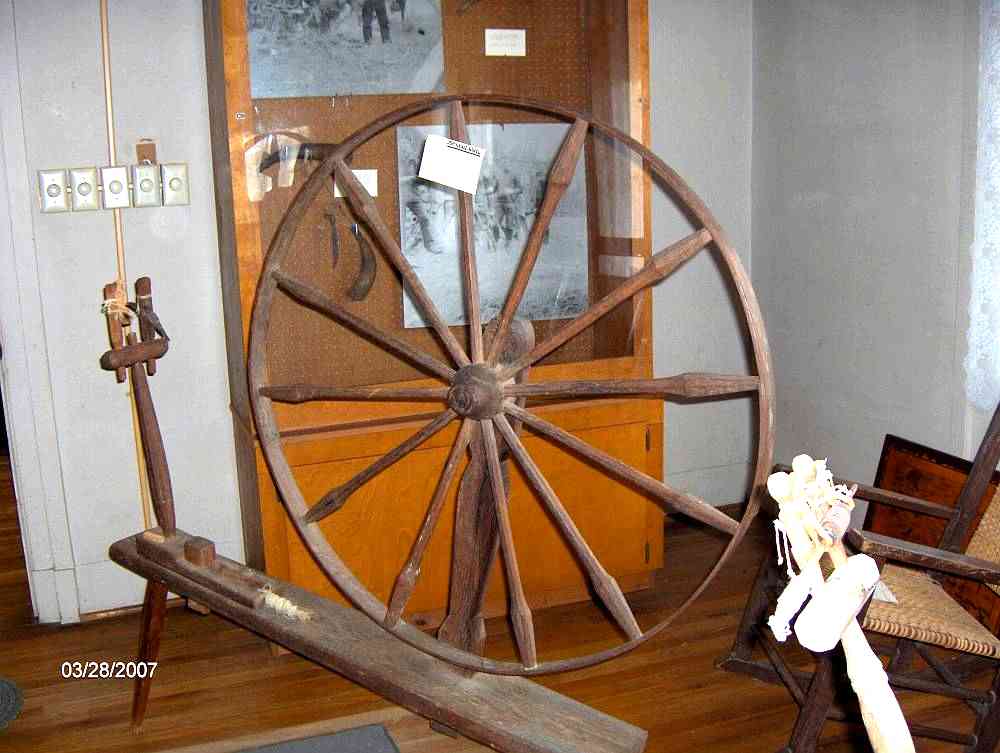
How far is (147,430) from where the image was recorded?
2.49m

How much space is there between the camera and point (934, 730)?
7.68 feet

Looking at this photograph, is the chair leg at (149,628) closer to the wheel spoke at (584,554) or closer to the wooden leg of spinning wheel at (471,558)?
the wooden leg of spinning wheel at (471,558)

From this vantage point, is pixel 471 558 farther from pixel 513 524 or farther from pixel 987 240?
pixel 987 240

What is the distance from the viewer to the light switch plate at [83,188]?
3.01m

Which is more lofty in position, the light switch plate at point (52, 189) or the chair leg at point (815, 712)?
the light switch plate at point (52, 189)

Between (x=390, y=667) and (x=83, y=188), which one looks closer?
(x=390, y=667)

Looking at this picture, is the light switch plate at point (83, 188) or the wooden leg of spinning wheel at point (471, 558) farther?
the light switch plate at point (83, 188)

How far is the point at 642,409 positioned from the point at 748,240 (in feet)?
3.83

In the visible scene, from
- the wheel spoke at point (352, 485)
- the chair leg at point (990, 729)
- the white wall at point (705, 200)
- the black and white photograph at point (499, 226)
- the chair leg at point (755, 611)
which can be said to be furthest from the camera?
the white wall at point (705, 200)

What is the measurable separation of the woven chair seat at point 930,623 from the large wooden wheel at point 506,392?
1.79 feet

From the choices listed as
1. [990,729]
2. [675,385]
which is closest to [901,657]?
[990,729]

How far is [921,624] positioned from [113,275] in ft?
7.72

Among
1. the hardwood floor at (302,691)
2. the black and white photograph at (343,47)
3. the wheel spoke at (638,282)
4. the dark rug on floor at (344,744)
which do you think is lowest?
the hardwood floor at (302,691)
